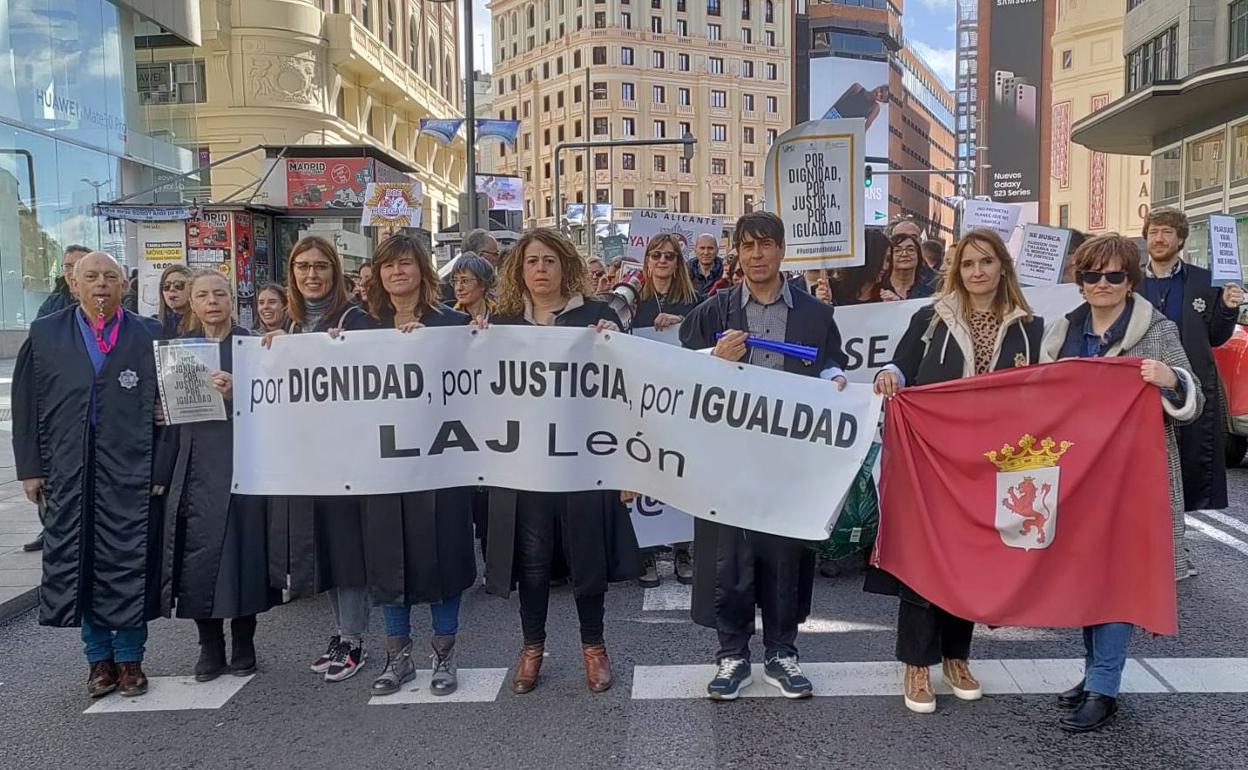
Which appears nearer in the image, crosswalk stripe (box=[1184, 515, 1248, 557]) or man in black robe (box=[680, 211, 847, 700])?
man in black robe (box=[680, 211, 847, 700])

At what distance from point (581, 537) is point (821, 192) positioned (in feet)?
8.71

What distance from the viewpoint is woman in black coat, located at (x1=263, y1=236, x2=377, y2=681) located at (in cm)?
454

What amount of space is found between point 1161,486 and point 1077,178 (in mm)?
64489

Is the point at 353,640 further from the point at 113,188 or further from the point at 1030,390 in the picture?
the point at 113,188

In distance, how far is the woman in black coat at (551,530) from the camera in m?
4.42

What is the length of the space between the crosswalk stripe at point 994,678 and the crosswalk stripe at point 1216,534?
2.45m

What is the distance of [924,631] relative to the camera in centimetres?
416

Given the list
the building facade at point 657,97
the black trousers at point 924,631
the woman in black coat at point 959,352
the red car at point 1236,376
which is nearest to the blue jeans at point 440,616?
the woman in black coat at point 959,352

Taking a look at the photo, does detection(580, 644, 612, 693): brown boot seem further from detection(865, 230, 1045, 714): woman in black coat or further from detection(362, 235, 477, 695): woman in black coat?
detection(865, 230, 1045, 714): woman in black coat

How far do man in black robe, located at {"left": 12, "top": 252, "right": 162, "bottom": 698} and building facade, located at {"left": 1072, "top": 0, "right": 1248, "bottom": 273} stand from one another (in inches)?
1050

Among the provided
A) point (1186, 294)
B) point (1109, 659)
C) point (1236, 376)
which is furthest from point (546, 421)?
point (1236, 376)

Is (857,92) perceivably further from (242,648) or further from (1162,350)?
(242,648)

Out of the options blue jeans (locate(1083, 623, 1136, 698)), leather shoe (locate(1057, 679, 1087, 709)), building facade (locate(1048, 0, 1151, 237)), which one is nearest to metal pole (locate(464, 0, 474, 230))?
leather shoe (locate(1057, 679, 1087, 709))

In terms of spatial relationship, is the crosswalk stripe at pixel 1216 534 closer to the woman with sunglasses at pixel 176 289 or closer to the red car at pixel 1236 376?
the red car at pixel 1236 376
